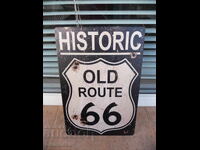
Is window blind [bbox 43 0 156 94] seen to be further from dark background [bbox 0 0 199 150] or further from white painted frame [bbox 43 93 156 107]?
white painted frame [bbox 43 93 156 107]

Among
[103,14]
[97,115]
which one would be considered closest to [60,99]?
[97,115]

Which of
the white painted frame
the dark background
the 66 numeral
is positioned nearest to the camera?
the dark background

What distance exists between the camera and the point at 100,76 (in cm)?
96

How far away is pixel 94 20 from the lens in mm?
1083

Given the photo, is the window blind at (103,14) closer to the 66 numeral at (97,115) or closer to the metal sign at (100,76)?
the metal sign at (100,76)

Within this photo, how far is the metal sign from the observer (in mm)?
902

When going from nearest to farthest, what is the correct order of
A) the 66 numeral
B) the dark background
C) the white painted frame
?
the dark background < the 66 numeral < the white painted frame

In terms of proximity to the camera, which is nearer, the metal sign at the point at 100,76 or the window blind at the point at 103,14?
the metal sign at the point at 100,76

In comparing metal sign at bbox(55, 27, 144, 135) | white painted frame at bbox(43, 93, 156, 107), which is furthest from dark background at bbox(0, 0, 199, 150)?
white painted frame at bbox(43, 93, 156, 107)

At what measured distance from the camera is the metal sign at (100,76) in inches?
35.5

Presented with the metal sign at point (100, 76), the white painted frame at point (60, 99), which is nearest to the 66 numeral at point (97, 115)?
the metal sign at point (100, 76)
